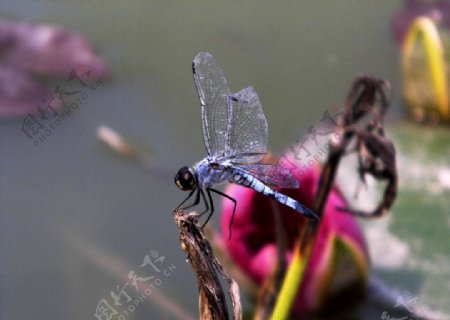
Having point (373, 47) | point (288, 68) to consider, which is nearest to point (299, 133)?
point (288, 68)

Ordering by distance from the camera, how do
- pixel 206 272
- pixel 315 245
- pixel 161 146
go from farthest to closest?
pixel 161 146, pixel 315 245, pixel 206 272

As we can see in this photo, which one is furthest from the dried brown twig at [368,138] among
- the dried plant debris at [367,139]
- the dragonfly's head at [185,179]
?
the dragonfly's head at [185,179]

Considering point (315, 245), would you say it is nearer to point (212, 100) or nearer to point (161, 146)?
point (212, 100)

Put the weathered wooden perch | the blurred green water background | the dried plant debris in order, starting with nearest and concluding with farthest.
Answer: the weathered wooden perch, the dried plant debris, the blurred green water background

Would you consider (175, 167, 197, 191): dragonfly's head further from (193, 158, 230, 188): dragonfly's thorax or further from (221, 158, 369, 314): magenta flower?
(221, 158, 369, 314): magenta flower

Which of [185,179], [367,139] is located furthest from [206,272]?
[367,139]

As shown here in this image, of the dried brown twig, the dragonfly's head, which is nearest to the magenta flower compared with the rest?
the dried brown twig
